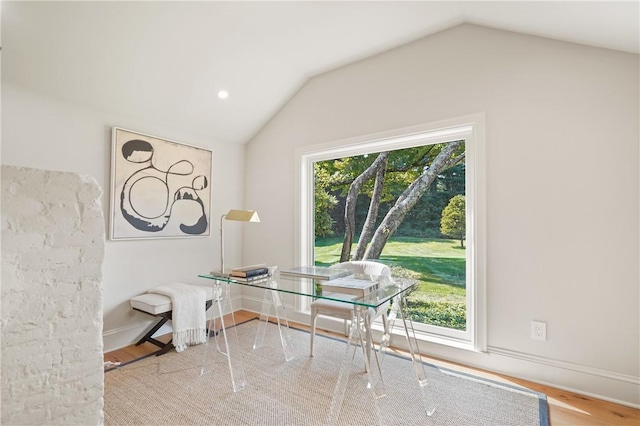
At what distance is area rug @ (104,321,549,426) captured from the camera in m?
1.74

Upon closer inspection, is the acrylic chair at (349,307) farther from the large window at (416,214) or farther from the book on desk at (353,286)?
the large window at (416,214)

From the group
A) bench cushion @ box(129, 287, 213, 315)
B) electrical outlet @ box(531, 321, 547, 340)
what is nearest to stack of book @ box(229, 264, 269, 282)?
bench cushion @ box(129, 287, 213, 315)

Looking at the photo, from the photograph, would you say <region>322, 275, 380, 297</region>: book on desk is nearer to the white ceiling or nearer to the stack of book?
the stack of book

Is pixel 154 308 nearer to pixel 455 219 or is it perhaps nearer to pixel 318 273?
pixel 318 273

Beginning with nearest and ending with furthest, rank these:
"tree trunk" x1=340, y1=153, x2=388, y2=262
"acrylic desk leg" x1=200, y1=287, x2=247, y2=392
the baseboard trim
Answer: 1. the baseboard trim
2. "acrylic desk leg" x1=200, y1=287, x2=247, y2=392
3. "tree trunk" x1=340, y1=153, x2=388, y2=262

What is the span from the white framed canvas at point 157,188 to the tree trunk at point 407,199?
186 centimetres

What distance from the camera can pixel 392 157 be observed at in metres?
2.96

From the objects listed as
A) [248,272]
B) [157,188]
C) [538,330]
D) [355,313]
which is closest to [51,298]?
[248,272]

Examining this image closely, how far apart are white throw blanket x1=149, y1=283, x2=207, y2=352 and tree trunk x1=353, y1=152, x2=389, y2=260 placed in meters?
1.53

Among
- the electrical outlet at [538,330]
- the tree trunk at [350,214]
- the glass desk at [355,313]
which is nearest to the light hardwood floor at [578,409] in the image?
the electrical outlet at [538,330]

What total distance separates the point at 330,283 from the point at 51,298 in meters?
1.33

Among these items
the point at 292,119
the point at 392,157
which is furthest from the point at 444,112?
the point at 292,119

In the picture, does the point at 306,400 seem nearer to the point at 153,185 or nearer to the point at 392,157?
the point at 392,157

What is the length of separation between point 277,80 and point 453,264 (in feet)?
7.93
